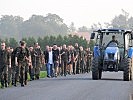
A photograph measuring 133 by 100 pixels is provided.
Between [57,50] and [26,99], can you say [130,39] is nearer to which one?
[57,50]

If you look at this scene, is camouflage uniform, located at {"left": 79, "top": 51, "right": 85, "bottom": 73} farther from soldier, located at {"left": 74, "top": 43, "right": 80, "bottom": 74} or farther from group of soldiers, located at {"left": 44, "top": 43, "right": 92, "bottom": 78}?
soldier, located at {"left": 74, "top": 43, "right": 80, "bottom": 74}

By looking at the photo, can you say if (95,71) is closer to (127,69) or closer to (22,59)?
(127,69)

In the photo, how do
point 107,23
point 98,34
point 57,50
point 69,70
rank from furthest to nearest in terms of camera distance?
point 107,23 < point 69,70 < point 57,50 < point 98,34

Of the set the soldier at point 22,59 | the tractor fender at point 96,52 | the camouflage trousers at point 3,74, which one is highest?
the tractor fender at point 96,52

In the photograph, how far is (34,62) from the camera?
96.8 ft

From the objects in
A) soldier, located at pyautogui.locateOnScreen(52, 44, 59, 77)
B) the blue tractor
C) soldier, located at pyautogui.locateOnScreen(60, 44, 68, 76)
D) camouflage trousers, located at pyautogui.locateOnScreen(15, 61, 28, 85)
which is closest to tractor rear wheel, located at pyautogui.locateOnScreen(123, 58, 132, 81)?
the blue tractor

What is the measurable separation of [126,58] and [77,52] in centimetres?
975

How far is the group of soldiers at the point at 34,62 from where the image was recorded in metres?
23.2

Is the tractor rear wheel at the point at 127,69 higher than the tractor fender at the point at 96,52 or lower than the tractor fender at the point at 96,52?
lower

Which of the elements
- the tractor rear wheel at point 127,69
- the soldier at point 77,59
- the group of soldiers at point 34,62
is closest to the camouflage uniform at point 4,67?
the group of soldiers at point 34,62

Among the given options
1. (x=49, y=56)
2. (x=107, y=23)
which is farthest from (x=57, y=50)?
(x=107, y=23)

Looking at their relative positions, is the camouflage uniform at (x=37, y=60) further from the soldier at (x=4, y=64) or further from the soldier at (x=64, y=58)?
the soldier at (x=4, y=64)

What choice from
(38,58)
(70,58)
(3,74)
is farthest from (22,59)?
(70,58)

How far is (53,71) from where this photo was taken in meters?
32.0
